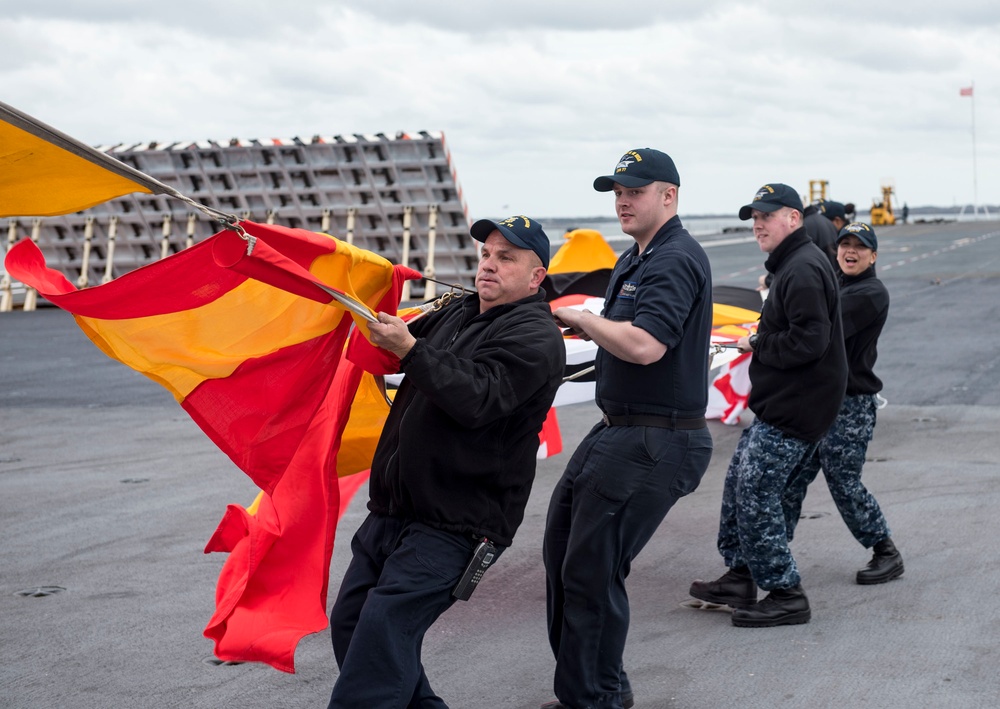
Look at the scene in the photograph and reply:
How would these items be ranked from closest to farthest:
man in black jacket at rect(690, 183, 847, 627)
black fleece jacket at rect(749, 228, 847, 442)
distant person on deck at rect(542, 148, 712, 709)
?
1. distant person on deck at rect(542, 148, 712, 709)
2. black fleece jacket at rect(749, 228, 847, 442)
3. man in black jacket at rect(690, 183, 847, 627)

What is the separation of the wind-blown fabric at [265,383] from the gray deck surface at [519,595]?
1.75ft

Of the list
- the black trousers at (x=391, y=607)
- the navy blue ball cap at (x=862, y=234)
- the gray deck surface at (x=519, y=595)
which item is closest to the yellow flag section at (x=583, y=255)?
the gray deck surface at (x=519, y=595)

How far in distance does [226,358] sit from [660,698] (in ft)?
7.21

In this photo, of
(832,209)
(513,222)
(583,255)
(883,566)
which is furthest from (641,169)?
(832,209)

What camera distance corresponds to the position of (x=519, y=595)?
6.03m

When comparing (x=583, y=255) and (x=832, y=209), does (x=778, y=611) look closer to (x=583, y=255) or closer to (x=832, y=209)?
(x=583, y=255)

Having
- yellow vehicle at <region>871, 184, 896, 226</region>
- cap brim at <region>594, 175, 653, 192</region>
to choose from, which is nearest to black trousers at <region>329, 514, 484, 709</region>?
cap brim at <region>594, 175, 653, 192</region>

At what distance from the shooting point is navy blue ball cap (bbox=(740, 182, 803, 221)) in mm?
5488

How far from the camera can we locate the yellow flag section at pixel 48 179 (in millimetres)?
3830

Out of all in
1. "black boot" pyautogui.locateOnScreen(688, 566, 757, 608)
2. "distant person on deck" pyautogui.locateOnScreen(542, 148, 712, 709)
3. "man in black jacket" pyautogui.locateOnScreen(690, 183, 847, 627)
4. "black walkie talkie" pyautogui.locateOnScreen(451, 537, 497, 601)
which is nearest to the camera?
"black walkie talkie" pyautogui.locateOnScreen(451, 537, 497, 601)

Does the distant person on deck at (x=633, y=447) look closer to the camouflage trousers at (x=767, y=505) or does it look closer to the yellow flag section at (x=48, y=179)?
the camouflage trousers at (x=767, y=505)

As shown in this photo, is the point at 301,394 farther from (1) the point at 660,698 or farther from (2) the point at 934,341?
(2) the point at 934,341

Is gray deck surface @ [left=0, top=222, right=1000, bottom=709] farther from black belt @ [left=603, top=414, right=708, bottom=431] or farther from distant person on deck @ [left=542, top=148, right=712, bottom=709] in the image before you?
black belt @ [left=603, top=414, right=708, bottom=431]

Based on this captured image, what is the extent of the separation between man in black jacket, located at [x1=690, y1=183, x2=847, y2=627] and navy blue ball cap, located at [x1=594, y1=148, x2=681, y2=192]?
124cm
